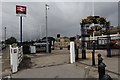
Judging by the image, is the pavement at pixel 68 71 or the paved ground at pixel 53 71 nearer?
the pavement at pixel 68 71

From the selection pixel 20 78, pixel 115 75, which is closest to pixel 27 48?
pixel 20 78

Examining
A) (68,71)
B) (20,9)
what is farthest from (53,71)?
(20,9)

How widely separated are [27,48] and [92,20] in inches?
449

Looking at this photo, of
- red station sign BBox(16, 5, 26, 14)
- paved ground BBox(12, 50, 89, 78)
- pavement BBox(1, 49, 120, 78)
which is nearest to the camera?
pavement BBox(1, 49, 120, 78)

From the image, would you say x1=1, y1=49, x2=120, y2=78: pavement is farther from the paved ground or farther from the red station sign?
the red station sign

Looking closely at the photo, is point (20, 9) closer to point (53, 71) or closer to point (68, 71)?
point (53, 71)

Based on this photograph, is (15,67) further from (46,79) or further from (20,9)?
(20,9)

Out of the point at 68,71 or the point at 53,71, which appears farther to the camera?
the point at 53,71

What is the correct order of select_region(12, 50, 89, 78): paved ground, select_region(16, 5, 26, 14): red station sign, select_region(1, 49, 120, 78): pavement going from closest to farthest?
select_region(1, 49, 120, 78): pavement
select_region(12, 50, 89, 78): paved ground
select_region(16, 5, 26, 14): red station sign

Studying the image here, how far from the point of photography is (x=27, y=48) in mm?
30484

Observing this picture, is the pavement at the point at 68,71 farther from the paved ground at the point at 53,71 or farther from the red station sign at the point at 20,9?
the red station sign at the point at 20,9

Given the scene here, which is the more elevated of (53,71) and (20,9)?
(20,9)

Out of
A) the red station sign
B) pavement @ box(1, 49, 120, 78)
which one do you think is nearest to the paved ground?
pavement @ box(1, 49, 120, 78)

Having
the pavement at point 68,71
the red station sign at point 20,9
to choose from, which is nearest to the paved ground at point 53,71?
the pavement at point 68,71
